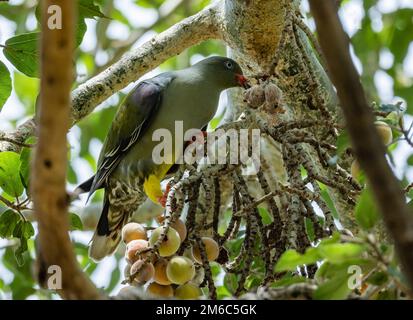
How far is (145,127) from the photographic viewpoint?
10.2ft

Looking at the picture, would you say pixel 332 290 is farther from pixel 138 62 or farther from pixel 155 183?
pixel 155 183

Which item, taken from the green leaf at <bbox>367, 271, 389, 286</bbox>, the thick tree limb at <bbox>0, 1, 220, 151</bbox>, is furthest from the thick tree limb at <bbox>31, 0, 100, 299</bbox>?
the thick tree limb at <bbox>0, 1, 220, 151</bbox>

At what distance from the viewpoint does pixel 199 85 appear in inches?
125

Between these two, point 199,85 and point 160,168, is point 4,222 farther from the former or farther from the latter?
point 199,85

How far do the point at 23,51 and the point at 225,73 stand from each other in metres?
1.23

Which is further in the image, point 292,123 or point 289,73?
point 289,73

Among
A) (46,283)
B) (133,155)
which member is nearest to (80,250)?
(133,155)

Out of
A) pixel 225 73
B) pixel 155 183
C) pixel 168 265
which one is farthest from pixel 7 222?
pixel 225 73

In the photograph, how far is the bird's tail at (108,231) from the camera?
2.95 m

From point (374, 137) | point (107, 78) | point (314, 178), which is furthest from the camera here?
point (107, 78)

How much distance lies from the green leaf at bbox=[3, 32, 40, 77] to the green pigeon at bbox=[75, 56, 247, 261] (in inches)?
37.2

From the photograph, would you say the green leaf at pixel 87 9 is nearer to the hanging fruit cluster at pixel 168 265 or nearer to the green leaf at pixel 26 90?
the hanging fruit cluster at pixel 168 265

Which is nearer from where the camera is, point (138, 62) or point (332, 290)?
point (332, 290)

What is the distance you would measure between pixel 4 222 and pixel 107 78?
28.6 inches
